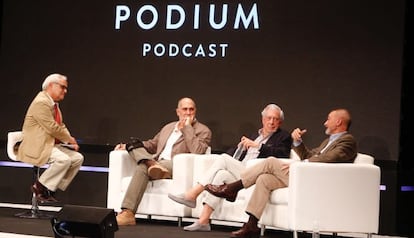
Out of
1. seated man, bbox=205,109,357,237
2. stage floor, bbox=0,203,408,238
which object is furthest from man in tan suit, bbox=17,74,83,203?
seated man, bbox=205,109,357,237

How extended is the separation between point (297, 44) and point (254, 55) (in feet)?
1.40

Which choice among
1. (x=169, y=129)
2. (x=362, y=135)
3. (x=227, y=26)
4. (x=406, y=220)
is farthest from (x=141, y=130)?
(x=406, y=220)

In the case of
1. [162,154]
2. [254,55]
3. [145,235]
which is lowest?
[145,235]

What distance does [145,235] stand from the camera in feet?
18.4

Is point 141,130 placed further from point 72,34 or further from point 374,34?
point 374,34

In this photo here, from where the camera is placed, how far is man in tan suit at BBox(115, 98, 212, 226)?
6.37m

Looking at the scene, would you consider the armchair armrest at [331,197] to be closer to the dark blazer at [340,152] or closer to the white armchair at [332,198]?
the white armchair at [332,198]

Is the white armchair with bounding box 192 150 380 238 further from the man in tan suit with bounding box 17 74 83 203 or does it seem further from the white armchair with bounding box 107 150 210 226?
the man in tan suit with bounding box 17 74 83 203

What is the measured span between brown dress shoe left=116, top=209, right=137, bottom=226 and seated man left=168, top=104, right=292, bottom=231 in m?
0.42

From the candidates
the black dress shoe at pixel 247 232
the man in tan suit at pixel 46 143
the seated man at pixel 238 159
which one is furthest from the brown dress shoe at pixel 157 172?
the black dress shoe at pixel 247 232

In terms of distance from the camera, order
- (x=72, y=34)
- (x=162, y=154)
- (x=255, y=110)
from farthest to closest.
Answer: (x=72, y=34)
(x=255, y=110)
(x=162, y=154)

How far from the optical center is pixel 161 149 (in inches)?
273

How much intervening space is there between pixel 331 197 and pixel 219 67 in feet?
7.93

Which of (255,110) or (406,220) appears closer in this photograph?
(406,220)
